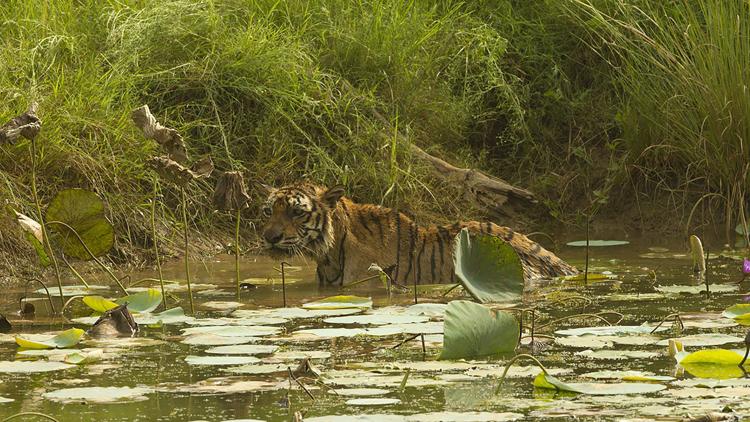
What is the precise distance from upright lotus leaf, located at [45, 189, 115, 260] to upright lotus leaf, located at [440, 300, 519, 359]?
2338mm

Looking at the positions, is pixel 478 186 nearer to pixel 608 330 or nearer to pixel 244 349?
pixel 608 330

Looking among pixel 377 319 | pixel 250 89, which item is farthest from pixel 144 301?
pixel 250 89

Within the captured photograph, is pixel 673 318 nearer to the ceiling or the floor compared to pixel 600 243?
nearer to the floor

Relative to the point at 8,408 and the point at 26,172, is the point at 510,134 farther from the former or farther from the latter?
the point at 8,408

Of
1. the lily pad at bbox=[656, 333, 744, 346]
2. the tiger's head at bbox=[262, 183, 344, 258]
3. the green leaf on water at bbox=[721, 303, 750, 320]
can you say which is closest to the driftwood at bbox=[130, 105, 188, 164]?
the tiger's head at bbox=[262, 183, 344, 258]

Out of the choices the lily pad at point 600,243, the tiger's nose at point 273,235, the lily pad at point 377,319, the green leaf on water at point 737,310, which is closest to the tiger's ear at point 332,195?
the tiger's nose at point 273,235

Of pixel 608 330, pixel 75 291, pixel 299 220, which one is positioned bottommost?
pixel 608 330

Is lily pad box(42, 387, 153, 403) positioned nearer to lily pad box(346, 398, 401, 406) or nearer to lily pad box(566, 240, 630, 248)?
lily pad box(346, 398, 401, 406)

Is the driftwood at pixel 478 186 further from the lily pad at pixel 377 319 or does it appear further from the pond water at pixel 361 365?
the lily pad at pixel 377 319

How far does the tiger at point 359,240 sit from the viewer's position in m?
7.05

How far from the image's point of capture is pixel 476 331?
4496mm

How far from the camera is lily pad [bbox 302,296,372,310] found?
5.84 metres

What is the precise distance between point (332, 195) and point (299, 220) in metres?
0.22

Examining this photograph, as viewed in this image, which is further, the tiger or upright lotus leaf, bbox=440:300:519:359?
the tiger
